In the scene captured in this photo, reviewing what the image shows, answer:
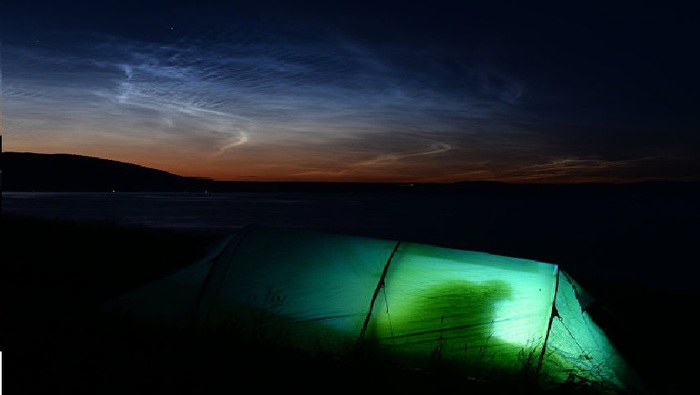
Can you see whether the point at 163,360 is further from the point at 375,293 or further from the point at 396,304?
the point at 396,304

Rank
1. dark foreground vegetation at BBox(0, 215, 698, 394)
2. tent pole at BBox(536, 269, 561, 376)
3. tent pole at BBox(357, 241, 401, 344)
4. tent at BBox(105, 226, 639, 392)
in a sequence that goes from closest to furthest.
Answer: dark foreground vegetation at BBox(0, 215, 698, 394) < tent pole at BBox(536, 269, 561, 376) < tent at BBox(105, 226, 639, 392) < tent pole at BBox(357, 241, 401, 344)

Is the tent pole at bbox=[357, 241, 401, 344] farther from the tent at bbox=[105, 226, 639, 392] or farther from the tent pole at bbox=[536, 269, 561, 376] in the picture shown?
the tent pole at bbox=[536, 269, 561, 376]

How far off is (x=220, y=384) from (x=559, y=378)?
154 inches

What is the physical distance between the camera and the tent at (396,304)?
626 centimetres

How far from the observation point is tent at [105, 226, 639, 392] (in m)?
6.26

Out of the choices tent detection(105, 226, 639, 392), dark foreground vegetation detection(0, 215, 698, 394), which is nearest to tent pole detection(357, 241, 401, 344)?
tent detection(105, 226, 639, 392)

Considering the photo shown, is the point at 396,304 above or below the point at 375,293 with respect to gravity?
below

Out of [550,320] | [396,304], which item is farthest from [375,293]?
[550,320]

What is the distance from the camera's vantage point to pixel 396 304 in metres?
6.64

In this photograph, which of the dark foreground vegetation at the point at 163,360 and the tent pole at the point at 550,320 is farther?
the tent pole at the point at 550,320

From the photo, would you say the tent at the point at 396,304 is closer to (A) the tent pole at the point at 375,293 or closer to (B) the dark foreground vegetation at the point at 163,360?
(A) the tent pole at the point at 375,293

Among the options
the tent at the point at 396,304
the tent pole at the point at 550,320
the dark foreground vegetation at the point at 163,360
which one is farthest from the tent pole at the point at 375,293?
the tent pole at the point at 550,320

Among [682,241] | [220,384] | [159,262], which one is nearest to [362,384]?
[220,384]

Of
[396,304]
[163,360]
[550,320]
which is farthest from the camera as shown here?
[396,304]
